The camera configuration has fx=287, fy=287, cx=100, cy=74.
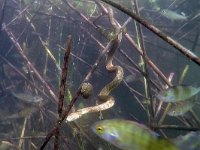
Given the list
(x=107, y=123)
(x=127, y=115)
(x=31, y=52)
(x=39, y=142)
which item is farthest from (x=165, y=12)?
(x=107, y=123)

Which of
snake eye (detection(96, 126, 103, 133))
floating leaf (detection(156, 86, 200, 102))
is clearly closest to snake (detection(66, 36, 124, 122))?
snake eye (detection(96, 126, 103, 133))

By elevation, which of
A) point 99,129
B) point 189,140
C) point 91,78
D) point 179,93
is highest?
point 99,129

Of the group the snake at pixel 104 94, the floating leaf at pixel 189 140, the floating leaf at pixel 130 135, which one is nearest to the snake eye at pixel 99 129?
the floating leaf at pixel 130 135

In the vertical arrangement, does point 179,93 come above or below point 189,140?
above

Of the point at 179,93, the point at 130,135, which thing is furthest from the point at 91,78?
the point at 130,135

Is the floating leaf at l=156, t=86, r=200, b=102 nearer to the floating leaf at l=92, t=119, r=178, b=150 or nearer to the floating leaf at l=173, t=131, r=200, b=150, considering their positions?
the floating leaf at l=173, t=131, r=200, b=150

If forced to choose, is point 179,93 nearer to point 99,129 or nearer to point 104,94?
point 104,94

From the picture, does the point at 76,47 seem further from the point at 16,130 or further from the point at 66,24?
the point at 16,130

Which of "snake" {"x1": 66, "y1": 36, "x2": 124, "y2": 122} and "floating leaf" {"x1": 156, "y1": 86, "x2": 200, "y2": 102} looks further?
"floating leaf" {"x1": 156, "y1": 86, "x2": 200, "y2": 102}
